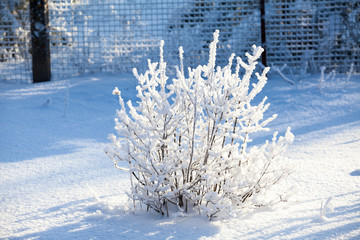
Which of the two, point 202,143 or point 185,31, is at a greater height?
point 185,31

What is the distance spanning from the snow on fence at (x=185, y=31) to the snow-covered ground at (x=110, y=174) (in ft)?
3.89

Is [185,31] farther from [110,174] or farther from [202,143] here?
[202,143]

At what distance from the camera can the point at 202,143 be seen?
83.9 inches

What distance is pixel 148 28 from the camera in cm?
677

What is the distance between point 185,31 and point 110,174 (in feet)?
13.9

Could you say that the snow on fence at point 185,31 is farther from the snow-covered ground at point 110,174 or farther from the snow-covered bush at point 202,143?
the snow-covered bush at point 202,143

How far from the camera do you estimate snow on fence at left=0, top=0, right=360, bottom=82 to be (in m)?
6.63

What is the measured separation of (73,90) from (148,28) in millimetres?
1866

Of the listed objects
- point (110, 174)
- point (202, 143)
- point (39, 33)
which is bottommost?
point (110, 174)

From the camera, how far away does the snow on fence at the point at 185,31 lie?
6.63 m

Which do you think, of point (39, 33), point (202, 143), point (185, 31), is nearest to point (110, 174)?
point (202, 143)

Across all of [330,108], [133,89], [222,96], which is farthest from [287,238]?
[133,89]

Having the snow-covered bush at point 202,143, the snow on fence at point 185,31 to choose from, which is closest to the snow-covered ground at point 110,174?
the snow-covered bush at point 202,143

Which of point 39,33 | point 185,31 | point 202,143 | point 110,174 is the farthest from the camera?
point 185,31
